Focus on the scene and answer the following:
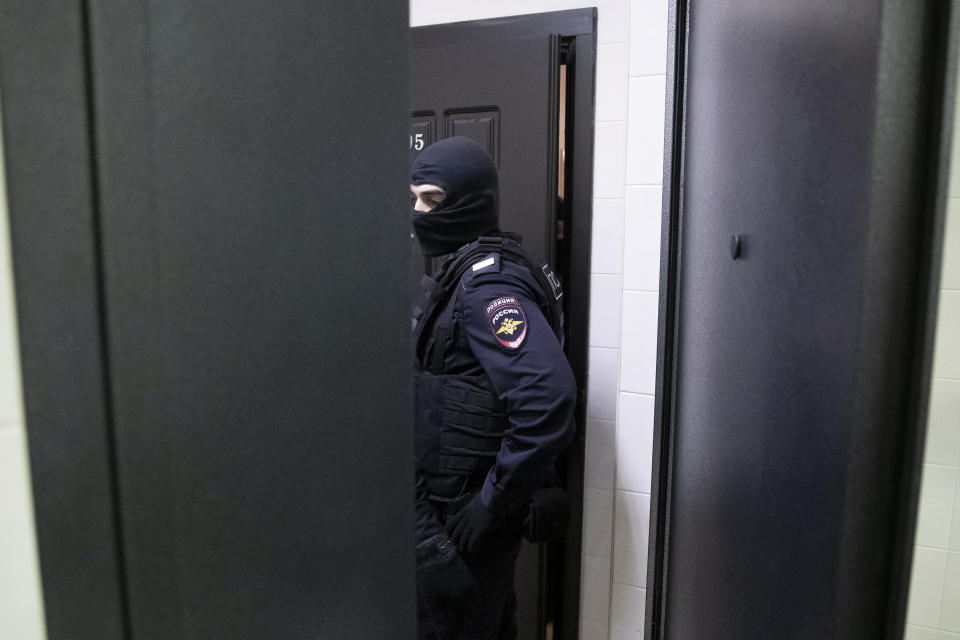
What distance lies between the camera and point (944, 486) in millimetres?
858

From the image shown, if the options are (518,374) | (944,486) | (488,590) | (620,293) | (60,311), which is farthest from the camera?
(620,293)

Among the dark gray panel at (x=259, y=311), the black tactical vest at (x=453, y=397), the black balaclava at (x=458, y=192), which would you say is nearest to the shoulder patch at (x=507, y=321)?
the black tactical vest at (x=453, y=397)

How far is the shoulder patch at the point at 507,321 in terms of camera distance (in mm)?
1387

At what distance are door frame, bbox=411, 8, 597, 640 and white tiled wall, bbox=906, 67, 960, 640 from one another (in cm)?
90

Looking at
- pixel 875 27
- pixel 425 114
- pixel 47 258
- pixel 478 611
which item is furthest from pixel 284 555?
pixel 425 114

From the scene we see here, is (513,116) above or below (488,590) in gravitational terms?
above

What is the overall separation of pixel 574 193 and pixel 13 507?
1.62 meters

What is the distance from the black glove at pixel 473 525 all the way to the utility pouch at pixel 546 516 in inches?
3.0

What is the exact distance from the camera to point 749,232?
38 centimetres

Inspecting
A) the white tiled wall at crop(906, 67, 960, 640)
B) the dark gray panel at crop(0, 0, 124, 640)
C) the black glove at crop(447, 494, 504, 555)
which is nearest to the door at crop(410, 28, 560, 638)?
the black glove at crop(447, 494, 504, 555)

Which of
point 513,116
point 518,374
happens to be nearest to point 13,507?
point 518,374

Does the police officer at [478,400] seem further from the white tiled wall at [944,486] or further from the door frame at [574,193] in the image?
the white tiled wall at [944,486]

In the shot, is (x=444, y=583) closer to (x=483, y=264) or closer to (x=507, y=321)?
(x=507, y=321)

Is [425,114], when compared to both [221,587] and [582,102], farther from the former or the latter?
[221,587]
